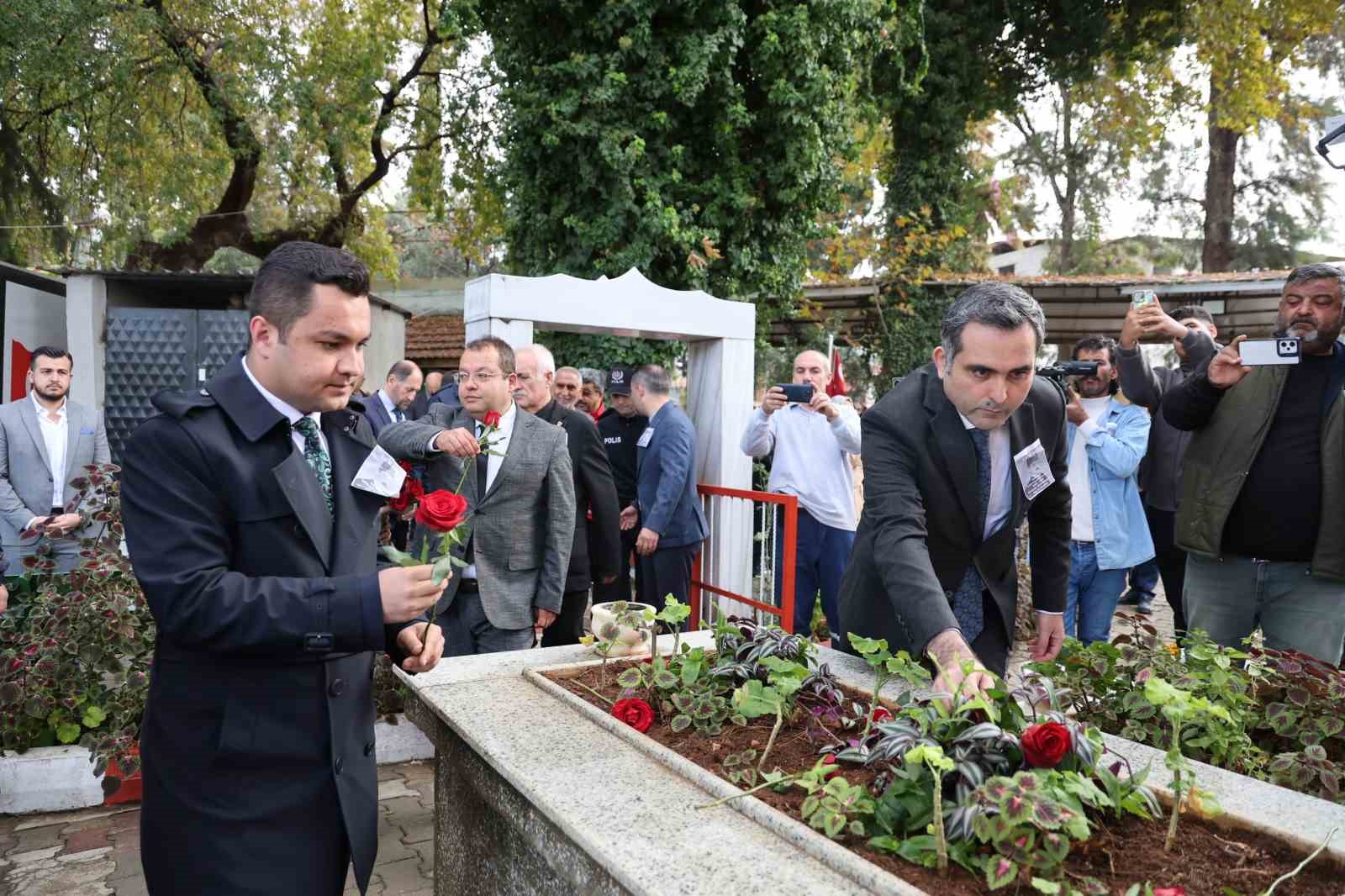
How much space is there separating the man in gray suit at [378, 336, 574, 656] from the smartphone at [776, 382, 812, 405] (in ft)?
7.53

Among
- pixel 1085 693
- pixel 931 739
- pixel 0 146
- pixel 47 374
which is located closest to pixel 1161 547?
pixel 1085 693

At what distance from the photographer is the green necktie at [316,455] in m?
2.00

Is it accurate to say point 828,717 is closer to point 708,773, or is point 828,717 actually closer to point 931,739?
point 708,773

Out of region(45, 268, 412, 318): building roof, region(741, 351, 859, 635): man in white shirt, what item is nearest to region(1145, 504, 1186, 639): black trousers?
region(741, 351, 859, 635): man in white shirt

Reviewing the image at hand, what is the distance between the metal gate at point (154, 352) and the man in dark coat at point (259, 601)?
31.5ft

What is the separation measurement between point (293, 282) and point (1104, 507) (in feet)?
15.6

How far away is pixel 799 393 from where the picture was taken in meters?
5.88

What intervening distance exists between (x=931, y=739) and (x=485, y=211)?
14591mm

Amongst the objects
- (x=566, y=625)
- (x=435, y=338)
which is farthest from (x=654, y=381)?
(x=435, y=338)

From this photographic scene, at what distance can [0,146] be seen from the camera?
13273 mm

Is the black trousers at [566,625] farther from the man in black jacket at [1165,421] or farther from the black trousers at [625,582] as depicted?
the man in black jacket at [1165,421]

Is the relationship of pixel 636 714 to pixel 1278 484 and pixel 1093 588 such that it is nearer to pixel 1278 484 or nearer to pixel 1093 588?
pixel 1278 484

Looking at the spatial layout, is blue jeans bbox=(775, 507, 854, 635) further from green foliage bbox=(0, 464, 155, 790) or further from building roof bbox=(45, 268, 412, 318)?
building roof bbox=(45, 268, 412, 318)

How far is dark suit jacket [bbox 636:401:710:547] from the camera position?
5.58m
